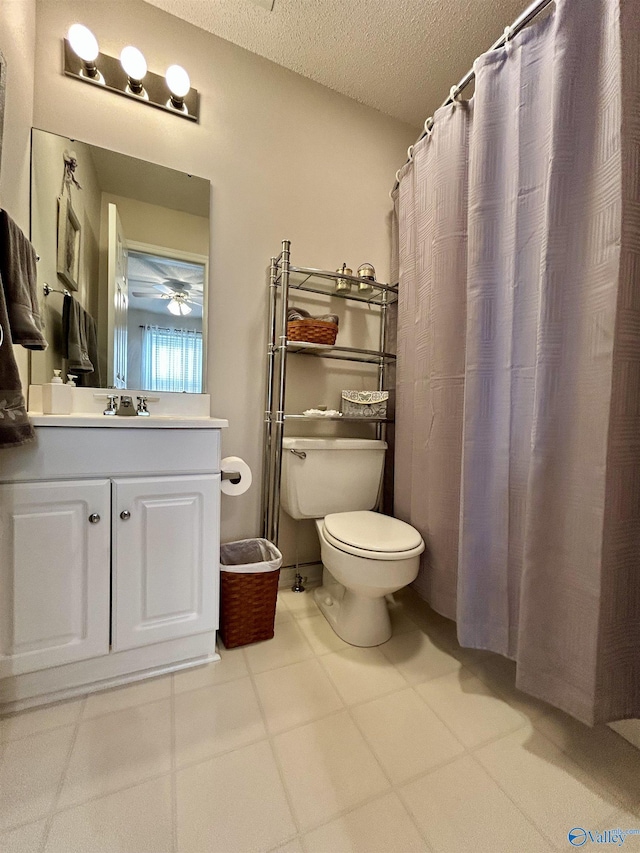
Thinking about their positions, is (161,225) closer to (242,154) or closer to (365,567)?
(242,154)

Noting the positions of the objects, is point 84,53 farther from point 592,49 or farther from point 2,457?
point 592,49

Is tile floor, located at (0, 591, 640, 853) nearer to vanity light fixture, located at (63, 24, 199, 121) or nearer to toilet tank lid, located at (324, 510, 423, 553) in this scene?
toilet tank lid, located at (324, 510, 423, 553)

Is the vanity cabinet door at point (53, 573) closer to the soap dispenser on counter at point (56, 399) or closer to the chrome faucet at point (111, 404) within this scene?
the soap dispenser on counter at point (56, 399)

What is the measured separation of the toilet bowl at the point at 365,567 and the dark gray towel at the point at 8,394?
0.94m

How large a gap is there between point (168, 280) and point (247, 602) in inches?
50.7

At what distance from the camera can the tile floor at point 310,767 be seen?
697mm

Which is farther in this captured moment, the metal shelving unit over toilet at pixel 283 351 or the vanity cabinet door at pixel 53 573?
the metal shelving unit over toilet at pixel 283 351

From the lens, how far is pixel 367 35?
144 cm

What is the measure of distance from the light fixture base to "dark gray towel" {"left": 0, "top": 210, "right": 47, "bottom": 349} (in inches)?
35.4

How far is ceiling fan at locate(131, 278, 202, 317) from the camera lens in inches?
56.0

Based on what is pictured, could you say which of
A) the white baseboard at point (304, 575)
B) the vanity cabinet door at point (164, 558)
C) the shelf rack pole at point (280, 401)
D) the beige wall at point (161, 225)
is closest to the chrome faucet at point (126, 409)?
the vanity cabinet door at point (164, 558)

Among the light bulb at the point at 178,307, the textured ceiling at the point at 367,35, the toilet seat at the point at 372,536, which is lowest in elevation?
the toilet seat at the point at 372,536

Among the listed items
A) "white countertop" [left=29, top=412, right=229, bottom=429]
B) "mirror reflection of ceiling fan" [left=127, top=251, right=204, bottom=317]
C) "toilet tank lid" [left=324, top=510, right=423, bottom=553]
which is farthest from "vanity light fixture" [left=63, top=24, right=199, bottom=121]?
"toilet tank lid" [left=324, top=510, right=423, bottom=553]

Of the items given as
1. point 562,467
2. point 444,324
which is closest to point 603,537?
point 562,467
